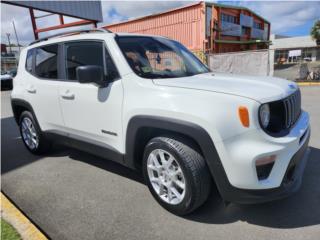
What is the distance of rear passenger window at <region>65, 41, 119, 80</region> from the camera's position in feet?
10.7

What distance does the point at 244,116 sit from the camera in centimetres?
229

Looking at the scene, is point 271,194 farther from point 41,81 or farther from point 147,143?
point 41,81

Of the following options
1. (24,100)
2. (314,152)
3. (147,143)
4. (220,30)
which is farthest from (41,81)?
(220,30)

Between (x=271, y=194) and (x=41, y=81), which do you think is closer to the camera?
(x=271, y=194)

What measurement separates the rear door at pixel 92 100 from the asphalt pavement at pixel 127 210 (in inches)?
24.7

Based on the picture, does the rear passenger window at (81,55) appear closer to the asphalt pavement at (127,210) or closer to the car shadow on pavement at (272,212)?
the asphalt pavement at (127,210)

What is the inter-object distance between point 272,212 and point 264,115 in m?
1.12

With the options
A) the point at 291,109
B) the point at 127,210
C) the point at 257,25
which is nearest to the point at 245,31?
the point at 257,25

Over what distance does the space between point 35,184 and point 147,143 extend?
181cm

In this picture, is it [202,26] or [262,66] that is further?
[202,26]

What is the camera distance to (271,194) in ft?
7.91

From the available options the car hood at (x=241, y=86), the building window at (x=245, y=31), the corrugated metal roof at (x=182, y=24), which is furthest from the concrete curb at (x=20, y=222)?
the building window at (x=245, y=31)

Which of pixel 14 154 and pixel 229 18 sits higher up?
pixel 229 18

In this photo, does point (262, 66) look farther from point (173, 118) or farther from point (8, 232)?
point (8, 232)
